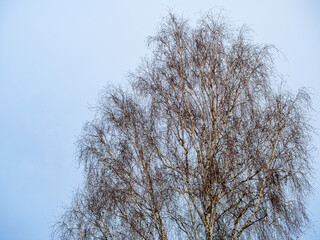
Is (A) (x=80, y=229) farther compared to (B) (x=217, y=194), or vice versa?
(A) (x=80, y=229)

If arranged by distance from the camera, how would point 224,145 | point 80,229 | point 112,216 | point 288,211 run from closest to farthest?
1. point 288,211
2. point 224,145
3. point 112,216
4. point 80,229

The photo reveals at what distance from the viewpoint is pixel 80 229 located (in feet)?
40.4

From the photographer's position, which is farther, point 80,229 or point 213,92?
point 80,229

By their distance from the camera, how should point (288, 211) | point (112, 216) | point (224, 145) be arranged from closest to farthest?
point (288, 211), point (224, 145), point (112, 216)

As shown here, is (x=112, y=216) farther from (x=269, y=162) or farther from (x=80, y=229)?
(x=269, y=162)

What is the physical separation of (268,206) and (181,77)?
13.3 ft

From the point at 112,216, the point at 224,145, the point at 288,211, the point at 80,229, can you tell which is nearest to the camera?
the point at 288,211

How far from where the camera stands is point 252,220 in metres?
9.53

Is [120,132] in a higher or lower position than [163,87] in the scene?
lower

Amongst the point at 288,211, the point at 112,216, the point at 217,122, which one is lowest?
the point at 288,211

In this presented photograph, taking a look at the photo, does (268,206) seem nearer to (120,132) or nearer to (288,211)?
(288,211)

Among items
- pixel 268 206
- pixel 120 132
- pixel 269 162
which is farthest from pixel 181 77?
pixel 268 206

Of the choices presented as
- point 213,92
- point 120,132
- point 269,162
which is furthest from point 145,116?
point 269,162

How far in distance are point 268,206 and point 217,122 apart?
7.96 ft
